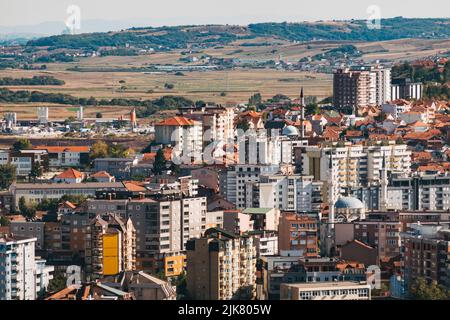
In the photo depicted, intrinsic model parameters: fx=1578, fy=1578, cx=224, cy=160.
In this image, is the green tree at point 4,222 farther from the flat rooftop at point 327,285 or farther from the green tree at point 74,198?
the flat rooftop at point 327,285

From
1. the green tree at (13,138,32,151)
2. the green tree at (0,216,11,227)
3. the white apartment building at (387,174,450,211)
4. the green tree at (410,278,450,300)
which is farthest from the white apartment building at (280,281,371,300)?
the green tree at (13,138,32,151)

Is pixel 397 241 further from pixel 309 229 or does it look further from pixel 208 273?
pixel 208 273

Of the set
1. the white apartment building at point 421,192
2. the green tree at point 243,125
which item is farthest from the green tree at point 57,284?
the green tree at point 243,125

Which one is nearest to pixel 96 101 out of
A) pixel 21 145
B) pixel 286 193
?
pixel 21 145

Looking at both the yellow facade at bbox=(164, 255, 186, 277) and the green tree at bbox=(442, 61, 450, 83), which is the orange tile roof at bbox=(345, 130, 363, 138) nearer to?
the green tree at bbox=(442, 61, 450, 83)

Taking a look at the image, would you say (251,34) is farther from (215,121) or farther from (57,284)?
(57,284)
